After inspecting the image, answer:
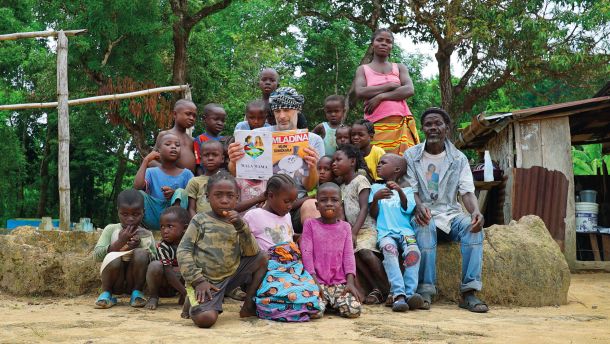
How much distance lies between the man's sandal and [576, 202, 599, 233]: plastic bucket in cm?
591

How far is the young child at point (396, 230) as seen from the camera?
5414 mm

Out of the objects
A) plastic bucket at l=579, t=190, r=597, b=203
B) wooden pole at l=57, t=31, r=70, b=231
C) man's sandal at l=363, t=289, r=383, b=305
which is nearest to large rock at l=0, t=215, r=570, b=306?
man's sandal at l=363, t=289, r=383, b=305

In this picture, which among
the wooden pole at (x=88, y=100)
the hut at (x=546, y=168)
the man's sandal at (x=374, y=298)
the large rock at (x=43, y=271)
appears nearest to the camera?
the man's sandal at (x=374, y=298)

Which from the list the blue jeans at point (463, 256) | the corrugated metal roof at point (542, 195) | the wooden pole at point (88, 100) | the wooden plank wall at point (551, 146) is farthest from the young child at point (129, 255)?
the wooden plank wall at point (551, 146)

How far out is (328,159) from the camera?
19.4 feet

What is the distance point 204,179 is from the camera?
573cm

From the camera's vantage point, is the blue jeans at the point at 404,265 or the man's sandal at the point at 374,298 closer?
the blue jeans at the point at 404,265

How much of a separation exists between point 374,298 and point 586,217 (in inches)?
241

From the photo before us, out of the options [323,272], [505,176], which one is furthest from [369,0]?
[323,272]

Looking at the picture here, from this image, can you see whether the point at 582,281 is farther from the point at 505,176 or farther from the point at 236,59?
the point at 236,59

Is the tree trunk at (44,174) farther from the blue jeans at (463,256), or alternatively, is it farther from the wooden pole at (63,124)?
the blue jeans at (463,256)

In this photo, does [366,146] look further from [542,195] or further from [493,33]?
[493,33]

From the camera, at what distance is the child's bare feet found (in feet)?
17.6

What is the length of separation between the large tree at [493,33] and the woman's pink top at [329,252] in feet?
31.5
